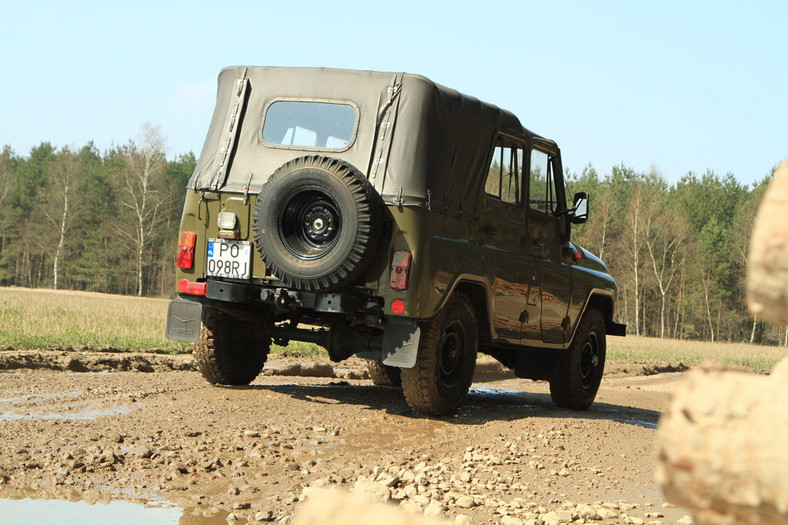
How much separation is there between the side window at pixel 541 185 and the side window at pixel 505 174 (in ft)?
0.70

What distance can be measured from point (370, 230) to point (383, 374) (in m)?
4.51

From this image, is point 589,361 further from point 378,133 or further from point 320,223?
point 320,223

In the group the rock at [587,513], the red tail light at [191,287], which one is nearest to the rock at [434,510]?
the rock at [587,513]

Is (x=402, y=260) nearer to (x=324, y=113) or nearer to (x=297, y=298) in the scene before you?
(x=297, y=298)

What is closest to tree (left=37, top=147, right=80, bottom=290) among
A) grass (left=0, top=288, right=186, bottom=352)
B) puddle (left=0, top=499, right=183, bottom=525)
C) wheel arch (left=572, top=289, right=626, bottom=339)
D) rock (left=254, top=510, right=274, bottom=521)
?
grass (left=0, top=288, right=186, bottom=352)

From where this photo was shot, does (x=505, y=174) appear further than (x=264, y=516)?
Yes

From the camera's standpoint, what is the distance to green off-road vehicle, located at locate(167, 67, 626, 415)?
26.3ft

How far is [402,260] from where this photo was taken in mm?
Result: 8039

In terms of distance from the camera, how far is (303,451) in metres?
6.63

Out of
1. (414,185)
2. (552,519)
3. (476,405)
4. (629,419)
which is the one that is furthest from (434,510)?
(629,419)

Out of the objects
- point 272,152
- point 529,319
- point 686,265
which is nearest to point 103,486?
point 272,152

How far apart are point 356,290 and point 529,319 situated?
2.22m

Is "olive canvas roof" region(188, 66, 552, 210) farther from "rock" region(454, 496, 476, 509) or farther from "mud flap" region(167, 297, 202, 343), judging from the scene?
"rock" region(454, 496, 476, 509)

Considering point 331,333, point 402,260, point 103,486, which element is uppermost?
point 402,260
